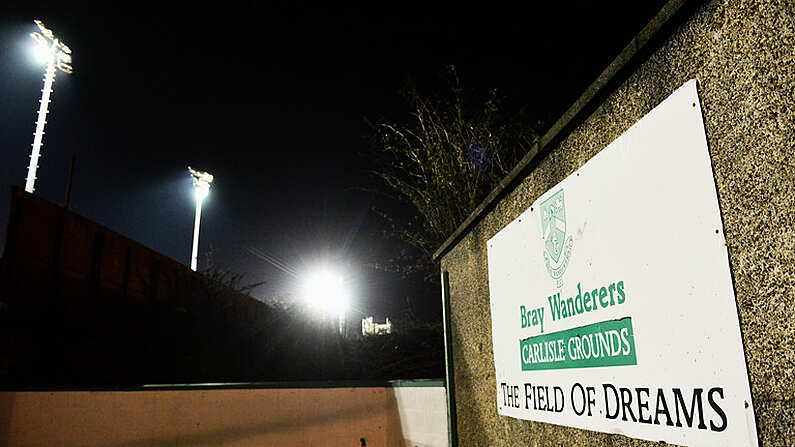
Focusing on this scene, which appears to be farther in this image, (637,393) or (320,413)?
(320,413)

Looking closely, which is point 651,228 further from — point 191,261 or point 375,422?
point 191,261

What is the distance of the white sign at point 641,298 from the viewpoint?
112 cm

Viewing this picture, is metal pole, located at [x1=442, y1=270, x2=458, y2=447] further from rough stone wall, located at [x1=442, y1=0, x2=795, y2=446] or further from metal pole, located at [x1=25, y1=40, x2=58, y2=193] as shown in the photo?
metal pole, located at [x1=25, y1=40, x2=58, y2=193]

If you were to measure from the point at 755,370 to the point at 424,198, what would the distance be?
3537mm

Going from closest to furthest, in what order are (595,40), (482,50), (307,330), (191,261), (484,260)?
(595,40) → (484,260) → (482,50) → (307,330) → (191,261)

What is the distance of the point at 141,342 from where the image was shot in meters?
6.93

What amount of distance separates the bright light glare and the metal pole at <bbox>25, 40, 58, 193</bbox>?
36.6ft

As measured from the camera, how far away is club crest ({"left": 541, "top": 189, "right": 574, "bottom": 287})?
1.77m

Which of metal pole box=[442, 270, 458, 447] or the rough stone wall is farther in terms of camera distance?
metal pole box=[442, 270, 458, 447]

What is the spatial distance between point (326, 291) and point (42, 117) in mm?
13732

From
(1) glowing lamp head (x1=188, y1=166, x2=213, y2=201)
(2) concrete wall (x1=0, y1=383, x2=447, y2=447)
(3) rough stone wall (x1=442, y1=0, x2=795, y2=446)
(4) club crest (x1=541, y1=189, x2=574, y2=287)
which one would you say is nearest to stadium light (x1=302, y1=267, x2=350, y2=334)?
(2) concrete wall (x1=0, y1=383, x2=447, y2=447)

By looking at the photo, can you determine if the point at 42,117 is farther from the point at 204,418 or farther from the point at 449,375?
the point at 449,375

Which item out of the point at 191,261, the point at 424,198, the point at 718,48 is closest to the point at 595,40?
the point at 718,48

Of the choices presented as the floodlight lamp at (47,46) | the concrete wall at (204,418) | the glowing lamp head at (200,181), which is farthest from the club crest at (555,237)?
the floodlight lamp at (47,46)
